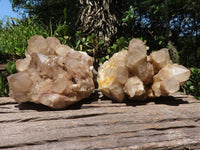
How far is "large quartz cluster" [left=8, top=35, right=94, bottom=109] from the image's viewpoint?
1423mm

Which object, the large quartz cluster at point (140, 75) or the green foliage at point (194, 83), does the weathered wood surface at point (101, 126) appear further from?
the green foliage at point (194, 83)

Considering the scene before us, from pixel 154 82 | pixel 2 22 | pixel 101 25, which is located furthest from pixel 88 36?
pixel 2 22

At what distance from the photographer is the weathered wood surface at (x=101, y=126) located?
44.8 inches

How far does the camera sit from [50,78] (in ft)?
5.01

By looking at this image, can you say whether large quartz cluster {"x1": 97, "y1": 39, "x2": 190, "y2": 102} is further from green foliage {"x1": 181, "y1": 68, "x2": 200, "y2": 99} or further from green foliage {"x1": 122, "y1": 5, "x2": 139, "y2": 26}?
green foliage {"x1": 122, "y1": 5, "x2": 139, "y2": 26}

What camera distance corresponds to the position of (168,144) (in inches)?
46.8

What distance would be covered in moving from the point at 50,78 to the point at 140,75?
0.78m

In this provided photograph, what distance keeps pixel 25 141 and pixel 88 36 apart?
196 centimetres

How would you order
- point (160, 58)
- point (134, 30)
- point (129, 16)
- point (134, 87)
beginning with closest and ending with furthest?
point (134, 87)
point (160, 58)
point (129, 16)
point (134, 30)

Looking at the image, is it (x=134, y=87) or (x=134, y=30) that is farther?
(x=134, y=30)

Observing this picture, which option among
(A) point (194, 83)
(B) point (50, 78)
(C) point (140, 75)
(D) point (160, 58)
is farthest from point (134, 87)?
(A) point (194, 83)

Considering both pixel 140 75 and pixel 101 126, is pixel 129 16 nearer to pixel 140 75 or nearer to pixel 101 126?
pixel 140 75

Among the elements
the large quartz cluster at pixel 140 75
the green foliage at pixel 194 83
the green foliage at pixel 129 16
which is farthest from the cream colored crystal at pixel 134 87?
the green foliage at pixel 129 16

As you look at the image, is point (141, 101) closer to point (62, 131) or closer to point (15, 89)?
point (62, 131)
